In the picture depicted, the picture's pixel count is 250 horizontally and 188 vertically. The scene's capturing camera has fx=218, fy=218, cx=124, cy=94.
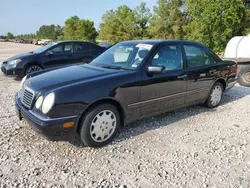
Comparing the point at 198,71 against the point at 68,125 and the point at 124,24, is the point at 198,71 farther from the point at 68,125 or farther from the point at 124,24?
the point at 124,24

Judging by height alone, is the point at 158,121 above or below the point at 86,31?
below

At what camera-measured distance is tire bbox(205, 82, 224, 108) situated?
4.87m

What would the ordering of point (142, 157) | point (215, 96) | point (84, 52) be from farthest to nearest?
1. point (84, 52)
2. point (215, 96)
3. point (142, 157)

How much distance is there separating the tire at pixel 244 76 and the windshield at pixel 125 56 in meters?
4.61

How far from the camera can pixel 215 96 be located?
4980mm

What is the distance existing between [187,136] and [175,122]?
57 centimetres

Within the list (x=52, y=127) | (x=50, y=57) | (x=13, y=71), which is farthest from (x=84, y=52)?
(x=52, y=127)

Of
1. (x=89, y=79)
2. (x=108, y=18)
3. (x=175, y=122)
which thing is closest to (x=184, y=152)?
(x=175, y=122)

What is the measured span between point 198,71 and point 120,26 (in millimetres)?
36658

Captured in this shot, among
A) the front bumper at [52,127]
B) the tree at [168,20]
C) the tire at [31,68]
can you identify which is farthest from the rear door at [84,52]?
the tree at [168,20]

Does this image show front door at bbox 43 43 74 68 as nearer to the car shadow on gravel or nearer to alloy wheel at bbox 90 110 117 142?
the car shadow on gravel

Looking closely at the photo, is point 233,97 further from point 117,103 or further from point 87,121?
point 87,121

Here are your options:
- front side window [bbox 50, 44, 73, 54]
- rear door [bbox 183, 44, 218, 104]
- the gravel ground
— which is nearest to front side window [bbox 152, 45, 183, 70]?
rear door [bbox 183, 44, 218, 104]

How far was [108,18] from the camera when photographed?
42.1 m
